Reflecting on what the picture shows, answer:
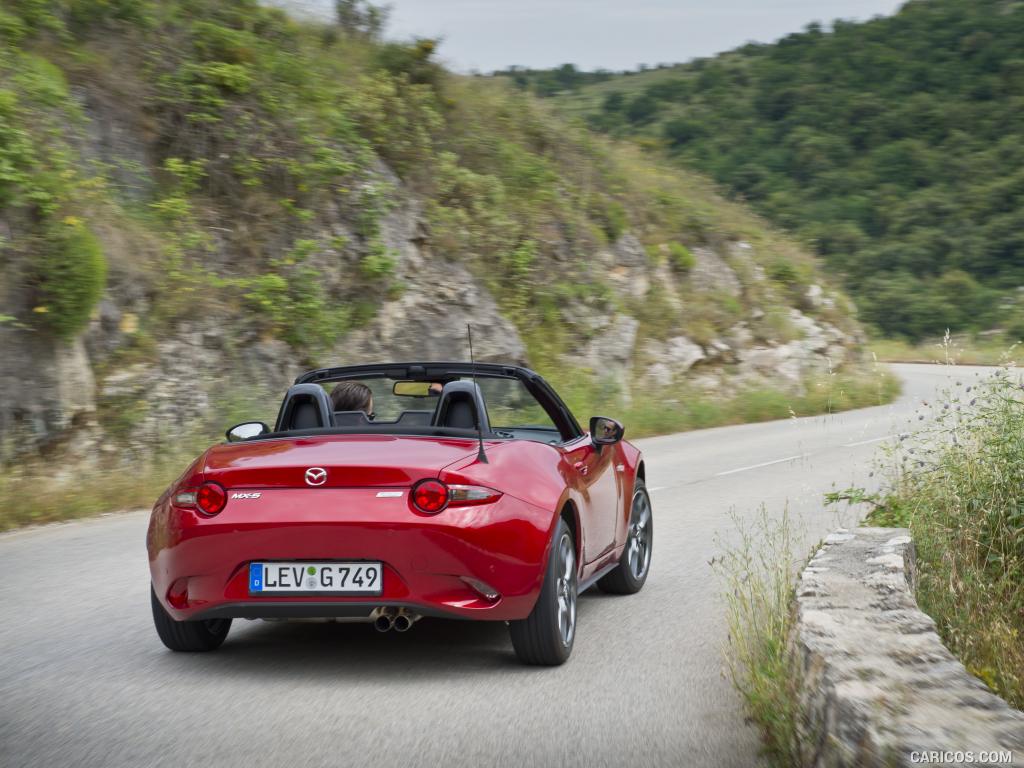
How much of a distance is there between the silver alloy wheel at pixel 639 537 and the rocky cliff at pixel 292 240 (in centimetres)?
846

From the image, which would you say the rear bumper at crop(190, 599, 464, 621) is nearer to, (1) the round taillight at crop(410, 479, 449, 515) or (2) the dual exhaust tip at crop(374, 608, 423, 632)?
(2) the dual exhaust tip at crop(374, 608, 423, 632)

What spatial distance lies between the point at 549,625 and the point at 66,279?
10.7 m

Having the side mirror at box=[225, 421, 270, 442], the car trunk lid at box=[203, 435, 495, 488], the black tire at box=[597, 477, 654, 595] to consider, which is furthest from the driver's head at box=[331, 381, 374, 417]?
the black tire at box=[597, 477, 654, 595]

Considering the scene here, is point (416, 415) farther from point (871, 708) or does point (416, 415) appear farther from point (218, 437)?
point (218, 437)

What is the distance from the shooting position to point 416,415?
264 inches

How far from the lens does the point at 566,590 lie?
593cm

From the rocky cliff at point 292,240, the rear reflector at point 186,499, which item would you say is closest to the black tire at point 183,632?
the rear reflector at point 186,499

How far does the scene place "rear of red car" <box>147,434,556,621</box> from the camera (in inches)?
206

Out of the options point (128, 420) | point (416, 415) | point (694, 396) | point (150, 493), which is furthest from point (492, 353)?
point (416, 415)

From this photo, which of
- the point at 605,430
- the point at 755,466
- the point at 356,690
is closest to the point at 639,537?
the point at 605,430

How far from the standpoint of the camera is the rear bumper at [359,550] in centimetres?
521

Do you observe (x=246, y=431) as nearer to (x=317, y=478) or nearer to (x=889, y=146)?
(x=317, y=478)

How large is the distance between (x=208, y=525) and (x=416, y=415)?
1.63m
